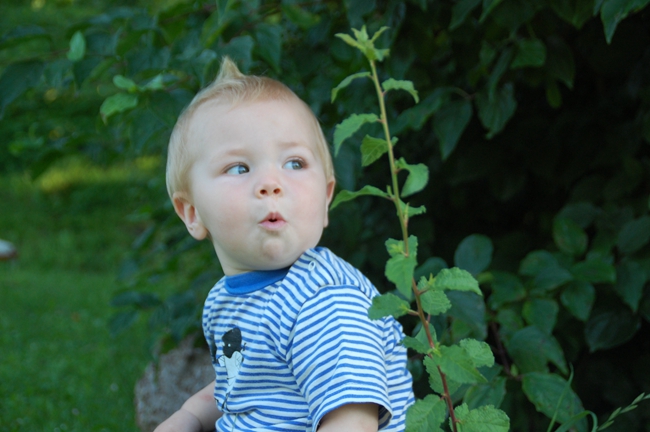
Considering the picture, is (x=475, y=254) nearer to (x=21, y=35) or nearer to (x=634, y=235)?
(x=634, y=235)

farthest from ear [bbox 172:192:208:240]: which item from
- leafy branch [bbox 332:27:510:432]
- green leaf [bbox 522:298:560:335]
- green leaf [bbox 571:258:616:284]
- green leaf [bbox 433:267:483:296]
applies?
green leaf [bbox 571:258:616:284]

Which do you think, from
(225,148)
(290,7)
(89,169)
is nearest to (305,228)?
(225,148)

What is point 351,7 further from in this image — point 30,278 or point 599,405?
point 30,278

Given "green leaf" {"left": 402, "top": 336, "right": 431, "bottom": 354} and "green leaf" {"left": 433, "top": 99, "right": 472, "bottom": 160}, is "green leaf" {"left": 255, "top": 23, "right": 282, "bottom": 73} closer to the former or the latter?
"green leaf" {"left": 433, "top": 99, "right": 472, "bottom": 160}

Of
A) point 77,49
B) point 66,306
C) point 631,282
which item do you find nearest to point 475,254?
point 631,282

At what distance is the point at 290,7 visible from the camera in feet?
6.00

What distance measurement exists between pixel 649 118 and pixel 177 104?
1.10 meters

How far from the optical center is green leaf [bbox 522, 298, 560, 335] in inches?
61.1

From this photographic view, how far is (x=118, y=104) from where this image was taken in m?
1.44

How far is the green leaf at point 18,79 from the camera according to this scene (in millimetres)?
1662

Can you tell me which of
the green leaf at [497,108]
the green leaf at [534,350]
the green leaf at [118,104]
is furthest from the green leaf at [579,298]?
the green leaf at [118,104]

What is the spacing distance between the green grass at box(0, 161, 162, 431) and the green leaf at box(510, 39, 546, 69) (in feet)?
4.51

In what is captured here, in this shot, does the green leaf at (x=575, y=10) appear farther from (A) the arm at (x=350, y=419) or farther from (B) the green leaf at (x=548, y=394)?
(A) the arm at (x=350, y=419)

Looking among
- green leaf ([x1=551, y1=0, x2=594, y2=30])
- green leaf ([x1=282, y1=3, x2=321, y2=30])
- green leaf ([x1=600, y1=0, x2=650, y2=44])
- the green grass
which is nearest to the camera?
green leaf ([x1=600, y1=0, x2=650, y2=44])
